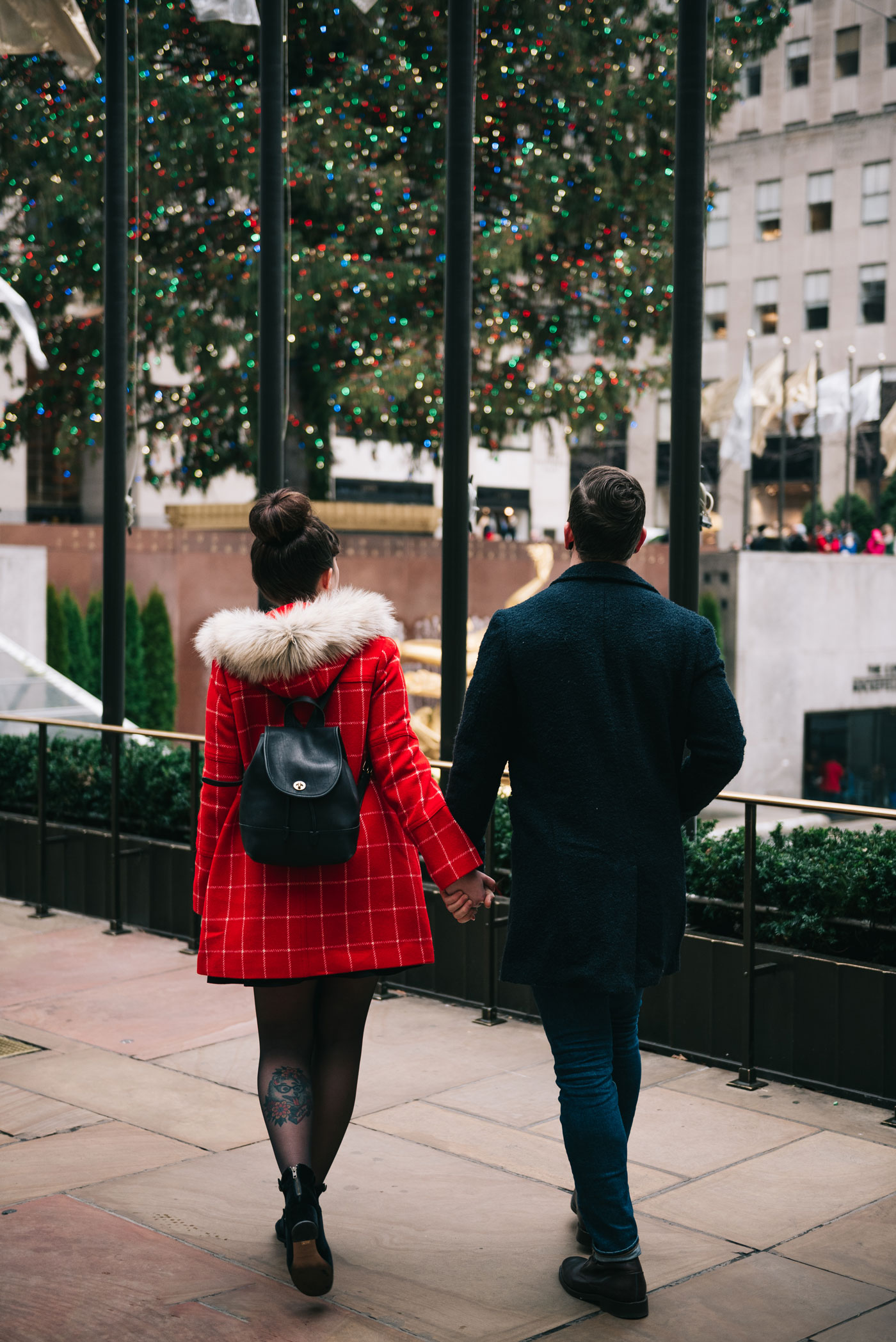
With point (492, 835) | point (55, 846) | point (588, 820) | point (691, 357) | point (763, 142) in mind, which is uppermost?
point (763, 142)

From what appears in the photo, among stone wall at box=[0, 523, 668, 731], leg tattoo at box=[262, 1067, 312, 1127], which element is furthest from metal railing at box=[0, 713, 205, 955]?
stone wall at box=[0, 523, 668, 731]

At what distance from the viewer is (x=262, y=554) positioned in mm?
3393

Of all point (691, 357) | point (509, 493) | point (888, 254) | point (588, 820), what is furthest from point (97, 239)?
point (888, 254)

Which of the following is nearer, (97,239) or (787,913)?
(787,913)

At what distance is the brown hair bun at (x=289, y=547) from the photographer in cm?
334

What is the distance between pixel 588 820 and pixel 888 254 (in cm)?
5517

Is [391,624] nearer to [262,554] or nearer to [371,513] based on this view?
[262,554]

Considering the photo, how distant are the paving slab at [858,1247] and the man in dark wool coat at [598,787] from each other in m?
0.56

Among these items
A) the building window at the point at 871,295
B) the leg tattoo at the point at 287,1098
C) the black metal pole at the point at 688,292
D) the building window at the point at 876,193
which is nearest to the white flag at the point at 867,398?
the building window at the point at 876,193

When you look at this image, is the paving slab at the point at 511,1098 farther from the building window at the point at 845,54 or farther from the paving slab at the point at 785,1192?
the building window at the point at 845,54

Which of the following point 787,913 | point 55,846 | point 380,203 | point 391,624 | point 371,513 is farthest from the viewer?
point 371,513

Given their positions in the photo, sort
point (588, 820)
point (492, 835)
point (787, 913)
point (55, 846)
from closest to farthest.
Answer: point (588, 820) → point (787, 913) → point (492, 835) → point (55, 846)

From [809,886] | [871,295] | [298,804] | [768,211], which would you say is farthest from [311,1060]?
[768,211]

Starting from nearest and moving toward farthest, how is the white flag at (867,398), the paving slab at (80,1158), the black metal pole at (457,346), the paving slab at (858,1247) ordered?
the paving slab at (858,1247)
the paving slab at (80,1158)
the black metal pole at (457,346)
the white flag at (867,398)
